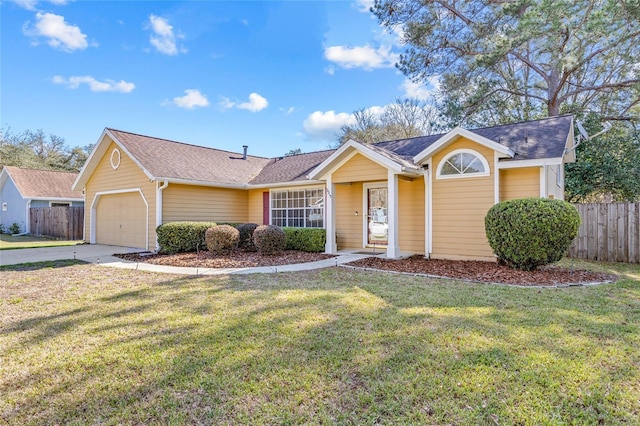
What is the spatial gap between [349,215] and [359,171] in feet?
6.81

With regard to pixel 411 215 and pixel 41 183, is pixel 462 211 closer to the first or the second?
pixel 411 215

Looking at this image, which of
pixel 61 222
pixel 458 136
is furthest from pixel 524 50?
pixel 61 222

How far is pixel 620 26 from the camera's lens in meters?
11.6

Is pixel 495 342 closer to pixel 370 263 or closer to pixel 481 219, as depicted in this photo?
pixel 370 263

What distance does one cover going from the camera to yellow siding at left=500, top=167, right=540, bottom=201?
29.4 feet

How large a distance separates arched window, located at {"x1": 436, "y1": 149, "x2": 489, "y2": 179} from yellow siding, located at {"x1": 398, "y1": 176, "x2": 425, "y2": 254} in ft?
3.65

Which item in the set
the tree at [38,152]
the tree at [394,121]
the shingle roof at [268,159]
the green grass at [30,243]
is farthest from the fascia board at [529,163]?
the tree at [38,152]

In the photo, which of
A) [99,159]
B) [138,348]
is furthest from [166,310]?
[99,159]

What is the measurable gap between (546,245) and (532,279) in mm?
943

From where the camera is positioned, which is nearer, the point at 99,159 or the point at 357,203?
the point at 357,203

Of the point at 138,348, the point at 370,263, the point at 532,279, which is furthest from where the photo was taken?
the point at 370,263

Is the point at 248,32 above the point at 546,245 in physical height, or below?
above

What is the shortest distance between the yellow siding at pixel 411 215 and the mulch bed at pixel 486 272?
142 cm

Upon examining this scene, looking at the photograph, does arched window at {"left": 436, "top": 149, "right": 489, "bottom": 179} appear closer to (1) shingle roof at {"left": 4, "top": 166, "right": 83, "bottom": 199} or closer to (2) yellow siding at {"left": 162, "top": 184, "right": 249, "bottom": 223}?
(2) yellow siding at {"left": 162, "top": 184, "right": 249, "bottom": 223}
